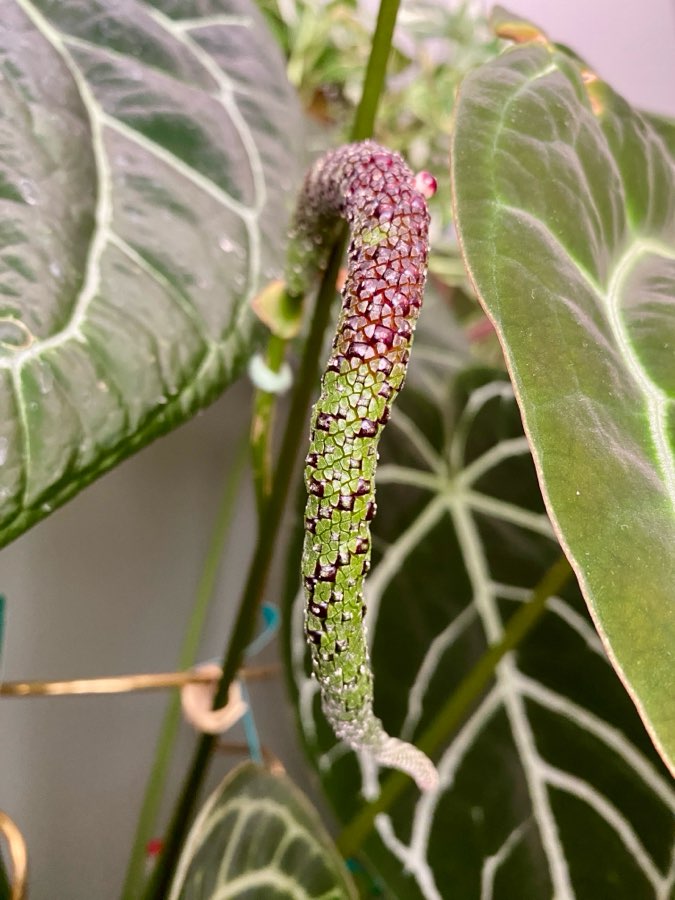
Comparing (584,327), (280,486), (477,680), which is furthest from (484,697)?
(584,327)

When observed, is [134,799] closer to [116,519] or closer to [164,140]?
[116,519]

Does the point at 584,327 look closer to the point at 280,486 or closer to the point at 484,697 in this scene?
the point at 280,486

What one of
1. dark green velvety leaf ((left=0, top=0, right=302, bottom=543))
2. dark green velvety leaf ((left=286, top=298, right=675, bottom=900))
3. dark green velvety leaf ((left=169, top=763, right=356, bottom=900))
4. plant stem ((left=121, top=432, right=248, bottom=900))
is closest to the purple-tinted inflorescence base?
dark green velvety leaf ((left=0, top=0, right=302, bottom=543))

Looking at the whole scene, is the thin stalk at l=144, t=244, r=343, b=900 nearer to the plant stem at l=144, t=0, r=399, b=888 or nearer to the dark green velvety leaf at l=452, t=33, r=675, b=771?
the plant stem at l=144, t=0, r=399, b=888

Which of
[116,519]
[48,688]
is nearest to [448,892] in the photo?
[48,688]

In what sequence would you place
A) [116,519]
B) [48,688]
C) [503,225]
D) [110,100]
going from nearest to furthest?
[503,225], [110,100], [48,688], [116,519]

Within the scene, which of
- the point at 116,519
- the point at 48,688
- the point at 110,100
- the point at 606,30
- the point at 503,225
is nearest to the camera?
the point at 503,225
